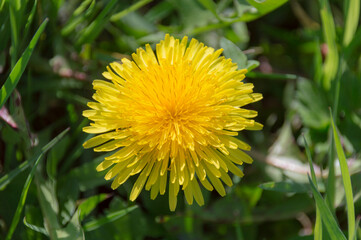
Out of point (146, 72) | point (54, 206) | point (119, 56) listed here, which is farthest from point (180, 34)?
point (54, 206)

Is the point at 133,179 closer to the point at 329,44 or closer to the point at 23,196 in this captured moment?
the point at 23,196

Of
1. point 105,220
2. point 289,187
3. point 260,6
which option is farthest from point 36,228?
point 260,6

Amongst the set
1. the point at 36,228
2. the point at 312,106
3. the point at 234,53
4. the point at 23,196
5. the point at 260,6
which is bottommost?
the point at 312,106

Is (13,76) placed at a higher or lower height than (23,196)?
higher

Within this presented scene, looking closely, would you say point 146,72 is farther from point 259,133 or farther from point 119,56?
point 259,133

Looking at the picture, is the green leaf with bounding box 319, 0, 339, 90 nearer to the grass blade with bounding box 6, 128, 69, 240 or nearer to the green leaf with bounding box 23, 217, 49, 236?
the grass blade with bounding box 6, 128, 69, 240

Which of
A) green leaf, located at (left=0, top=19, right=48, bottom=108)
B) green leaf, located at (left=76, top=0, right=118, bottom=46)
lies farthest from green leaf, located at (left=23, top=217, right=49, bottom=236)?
green leaf, located at (left=76, top=0, right=118, bottom=46)

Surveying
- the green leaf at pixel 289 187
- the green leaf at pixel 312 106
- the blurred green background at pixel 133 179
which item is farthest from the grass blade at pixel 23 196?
the green leaf at pixel 312 106
